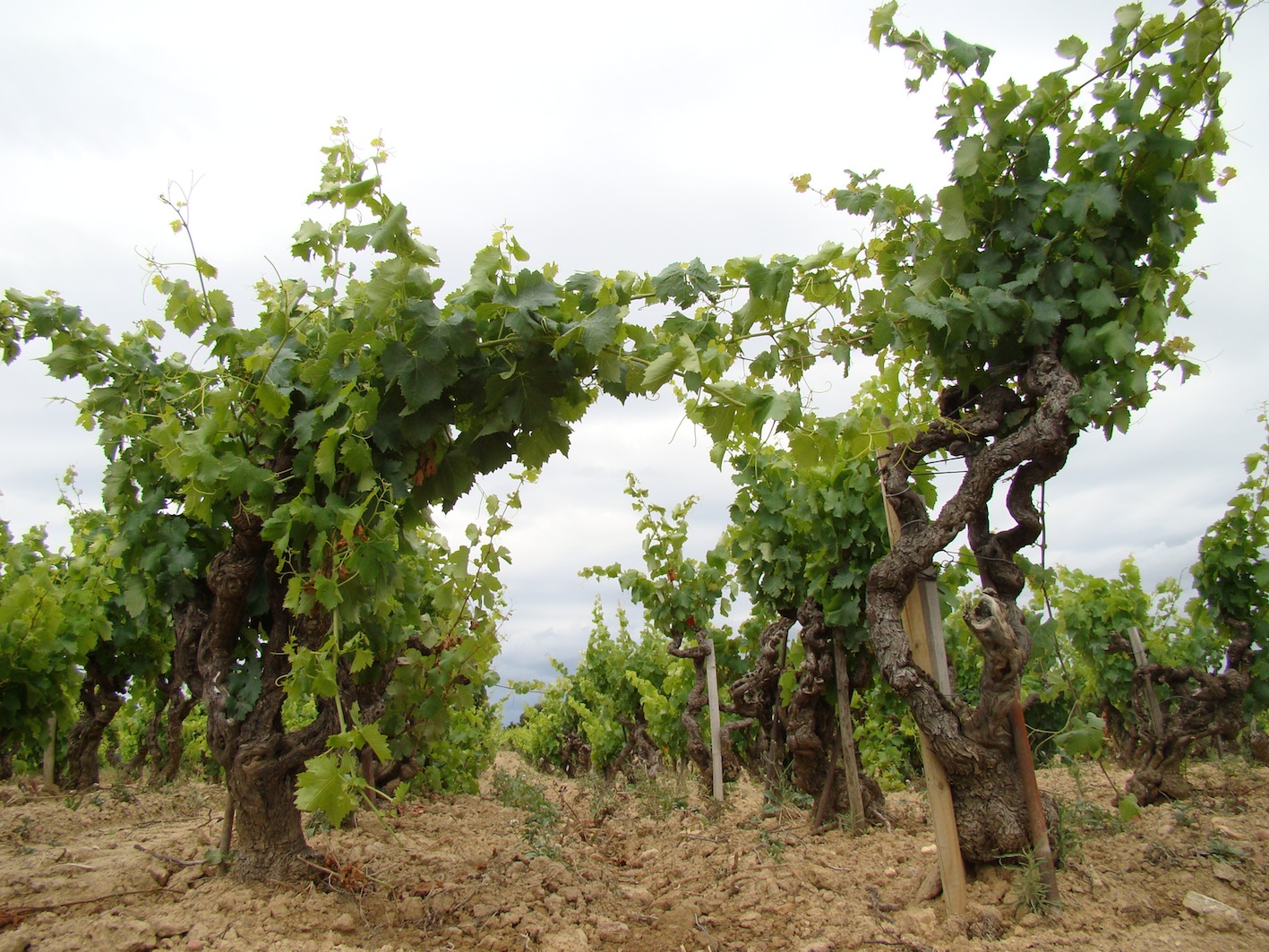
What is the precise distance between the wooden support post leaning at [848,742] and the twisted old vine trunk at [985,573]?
1.61 metres

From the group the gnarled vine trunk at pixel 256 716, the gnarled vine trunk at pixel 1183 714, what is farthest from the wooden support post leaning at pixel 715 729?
the gnarled vine trunk at pixel 256 716

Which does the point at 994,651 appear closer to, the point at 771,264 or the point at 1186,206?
the point at 771,264

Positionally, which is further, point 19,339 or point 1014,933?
point 19,339

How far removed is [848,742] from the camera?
5.04 meters

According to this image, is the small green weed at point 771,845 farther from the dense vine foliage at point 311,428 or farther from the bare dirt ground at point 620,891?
the dense vine foliage at point 311,428

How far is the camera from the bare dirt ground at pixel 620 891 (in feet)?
9.51

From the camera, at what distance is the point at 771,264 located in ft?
8.91

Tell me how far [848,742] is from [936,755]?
1.88m

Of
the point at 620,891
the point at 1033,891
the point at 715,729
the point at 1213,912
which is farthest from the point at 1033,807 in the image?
the point at 715,729

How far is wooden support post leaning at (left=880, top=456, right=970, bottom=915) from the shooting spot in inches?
124

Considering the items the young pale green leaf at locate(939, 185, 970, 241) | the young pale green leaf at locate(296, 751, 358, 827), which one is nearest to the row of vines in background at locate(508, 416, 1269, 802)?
the young pale green leaf at locate(939, 185, 970, 241)

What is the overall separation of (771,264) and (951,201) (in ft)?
3.70

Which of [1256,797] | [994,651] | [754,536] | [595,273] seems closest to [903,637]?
[994,651]

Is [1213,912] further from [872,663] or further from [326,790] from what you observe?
[326,790]
